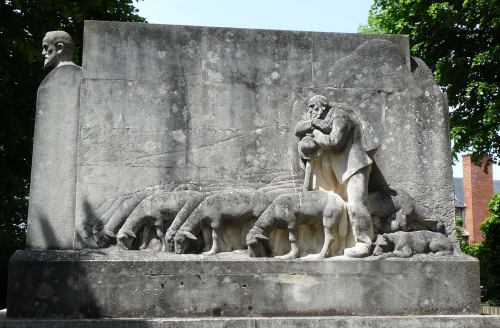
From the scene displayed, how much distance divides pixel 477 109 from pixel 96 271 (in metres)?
14.0

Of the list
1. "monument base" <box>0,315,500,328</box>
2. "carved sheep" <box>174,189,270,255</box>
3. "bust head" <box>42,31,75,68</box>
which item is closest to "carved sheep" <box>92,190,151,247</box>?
"carved sheep" <box>174,189,270,255</box>

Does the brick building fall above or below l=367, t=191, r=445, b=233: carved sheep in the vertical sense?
above

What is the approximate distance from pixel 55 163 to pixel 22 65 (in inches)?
334

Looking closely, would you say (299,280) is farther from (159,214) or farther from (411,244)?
(159,214)

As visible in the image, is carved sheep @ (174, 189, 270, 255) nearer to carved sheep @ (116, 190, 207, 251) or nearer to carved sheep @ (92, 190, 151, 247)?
carved sheep @ (116, 190, 207, 251)

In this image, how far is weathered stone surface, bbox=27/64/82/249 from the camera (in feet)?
26.2

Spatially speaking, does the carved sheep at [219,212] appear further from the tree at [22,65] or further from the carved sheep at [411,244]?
the tree at [22,65]

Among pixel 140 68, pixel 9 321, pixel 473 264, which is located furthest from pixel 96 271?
pixel 473 264

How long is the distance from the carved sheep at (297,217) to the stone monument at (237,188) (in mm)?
26

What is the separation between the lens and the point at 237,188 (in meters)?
8.38

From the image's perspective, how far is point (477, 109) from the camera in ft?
60.3

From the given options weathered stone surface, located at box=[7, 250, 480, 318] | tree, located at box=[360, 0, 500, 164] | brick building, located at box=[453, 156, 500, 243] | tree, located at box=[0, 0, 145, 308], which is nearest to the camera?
weathered stone surface, located at box=[7, 250, 480, 318]

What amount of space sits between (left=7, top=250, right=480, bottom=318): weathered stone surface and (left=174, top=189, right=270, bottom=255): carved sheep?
0.77ft

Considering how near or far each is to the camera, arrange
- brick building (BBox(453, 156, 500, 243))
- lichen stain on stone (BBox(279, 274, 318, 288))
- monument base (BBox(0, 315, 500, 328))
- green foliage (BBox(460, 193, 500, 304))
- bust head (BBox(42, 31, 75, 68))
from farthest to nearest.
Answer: brick building (BBox(453, 156, 500, 243))
green foliage (BBox(460, 193, 500, 304))
bust head (BBox(42, 31, 75, 68))
lichen stain on stone (BBox(279, 274, 318, 288))
monument base (BBox(0, 315, 500, 328))
